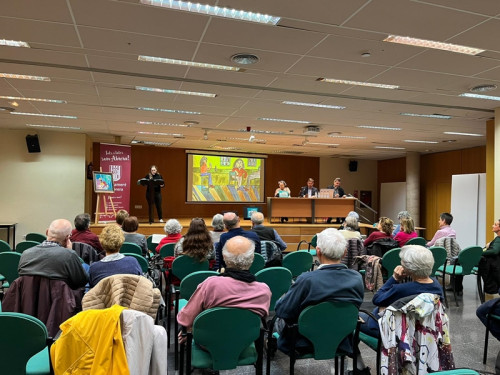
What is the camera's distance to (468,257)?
5.05m

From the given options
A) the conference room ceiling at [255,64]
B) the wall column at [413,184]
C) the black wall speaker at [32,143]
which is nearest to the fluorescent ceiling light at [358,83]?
the conference room ceiling at [255,64]

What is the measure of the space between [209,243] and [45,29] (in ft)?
8.79

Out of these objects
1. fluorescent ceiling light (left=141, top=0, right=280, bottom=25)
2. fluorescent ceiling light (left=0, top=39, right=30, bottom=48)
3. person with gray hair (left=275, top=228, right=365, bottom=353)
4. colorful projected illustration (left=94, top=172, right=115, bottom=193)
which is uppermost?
fluorescent ceiling light (left=0, top=39, right=30, bottom=48)

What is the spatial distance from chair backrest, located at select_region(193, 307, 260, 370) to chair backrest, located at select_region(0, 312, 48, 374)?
818mm

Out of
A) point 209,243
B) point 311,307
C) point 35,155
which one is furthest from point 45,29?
point 35,155

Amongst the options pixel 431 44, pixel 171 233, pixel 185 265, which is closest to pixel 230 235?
pixel 185 265

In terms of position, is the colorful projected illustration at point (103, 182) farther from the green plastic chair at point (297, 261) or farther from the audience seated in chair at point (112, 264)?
the audience seated in chair at point (112, 264)

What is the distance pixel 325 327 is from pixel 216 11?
2.72 m

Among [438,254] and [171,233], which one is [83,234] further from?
[438,254]

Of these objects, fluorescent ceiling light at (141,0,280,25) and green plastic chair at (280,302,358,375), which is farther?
fluorescent ceiling light at (141,0,280,25)

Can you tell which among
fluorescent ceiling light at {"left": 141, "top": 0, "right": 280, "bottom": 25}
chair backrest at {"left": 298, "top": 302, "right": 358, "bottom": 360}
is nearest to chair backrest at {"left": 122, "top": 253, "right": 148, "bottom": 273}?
chair backrest at {"left": 298, "top": 302, "right": 358, "bottom": 360}

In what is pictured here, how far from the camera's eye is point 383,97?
6039 mm

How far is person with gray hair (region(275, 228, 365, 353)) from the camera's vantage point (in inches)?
94.3

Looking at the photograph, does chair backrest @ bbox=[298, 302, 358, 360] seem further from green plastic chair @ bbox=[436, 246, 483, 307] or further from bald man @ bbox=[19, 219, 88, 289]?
green plastic chair @ bbox=[436, 246, 483, 307]
